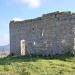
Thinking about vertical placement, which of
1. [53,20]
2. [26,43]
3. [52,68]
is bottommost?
[52,68]

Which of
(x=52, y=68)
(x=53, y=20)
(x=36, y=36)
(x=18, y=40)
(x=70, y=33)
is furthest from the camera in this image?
(x=18, y=40)

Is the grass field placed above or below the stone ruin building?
below

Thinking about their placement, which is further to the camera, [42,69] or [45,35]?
[45,35]

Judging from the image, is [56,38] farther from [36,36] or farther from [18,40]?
[18,40]

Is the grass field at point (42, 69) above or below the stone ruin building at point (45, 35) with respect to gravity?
below

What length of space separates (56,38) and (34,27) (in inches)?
122

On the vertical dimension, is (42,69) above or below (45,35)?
below

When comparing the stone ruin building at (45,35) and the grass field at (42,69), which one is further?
the stone ruin building at (45,35)

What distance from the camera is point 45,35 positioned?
906 inches

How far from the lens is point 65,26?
21297mm

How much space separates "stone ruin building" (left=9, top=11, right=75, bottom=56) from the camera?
2111 centimetres

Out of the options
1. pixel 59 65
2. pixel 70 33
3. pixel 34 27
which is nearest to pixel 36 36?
pixel 34 27

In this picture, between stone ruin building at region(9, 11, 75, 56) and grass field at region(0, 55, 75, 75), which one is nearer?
grass field at region(0, 55, 75, 75)

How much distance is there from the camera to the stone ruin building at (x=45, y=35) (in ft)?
69.3
